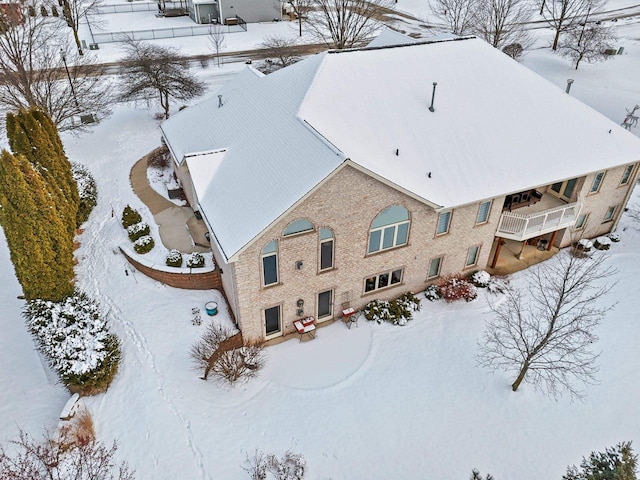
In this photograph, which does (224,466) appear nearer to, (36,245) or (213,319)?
(213,319)

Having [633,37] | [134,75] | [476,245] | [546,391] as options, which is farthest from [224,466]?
[633,37]

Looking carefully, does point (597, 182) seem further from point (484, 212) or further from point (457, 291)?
point (457, 291)

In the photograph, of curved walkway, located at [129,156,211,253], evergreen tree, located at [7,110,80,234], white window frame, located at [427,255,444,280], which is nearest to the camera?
white window frame, located at [427,255,444,280]

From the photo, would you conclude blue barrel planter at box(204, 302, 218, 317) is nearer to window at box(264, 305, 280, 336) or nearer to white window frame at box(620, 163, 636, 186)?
window at box(264, 305, 280, 336)

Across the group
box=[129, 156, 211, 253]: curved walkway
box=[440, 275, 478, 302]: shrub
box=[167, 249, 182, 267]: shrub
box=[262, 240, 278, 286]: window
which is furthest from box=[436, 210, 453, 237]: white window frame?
box=[167, 249, 182, 267]: shrub

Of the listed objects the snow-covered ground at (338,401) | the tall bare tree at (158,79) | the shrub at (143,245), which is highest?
the tall bare tree at (158,79)

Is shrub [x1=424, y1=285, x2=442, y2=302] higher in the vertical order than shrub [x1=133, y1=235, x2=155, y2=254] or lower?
lower

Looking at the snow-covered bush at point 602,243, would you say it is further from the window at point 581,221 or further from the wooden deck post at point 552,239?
the wooden deck post at point 552,239

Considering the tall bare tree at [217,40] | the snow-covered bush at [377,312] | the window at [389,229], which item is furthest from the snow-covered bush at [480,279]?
the tall bare tree at [217,40]
